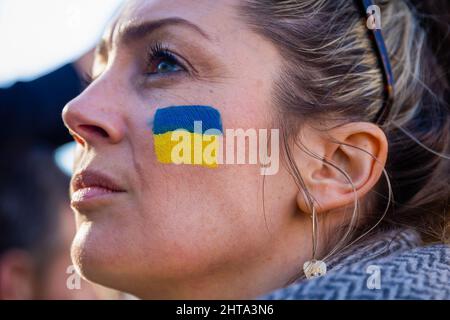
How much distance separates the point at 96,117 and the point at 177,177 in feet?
0.93

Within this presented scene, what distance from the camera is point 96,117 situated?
5.50ft

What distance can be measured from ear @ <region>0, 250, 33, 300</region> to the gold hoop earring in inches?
49.5

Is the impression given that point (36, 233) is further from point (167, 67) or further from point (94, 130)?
point (167, 67)

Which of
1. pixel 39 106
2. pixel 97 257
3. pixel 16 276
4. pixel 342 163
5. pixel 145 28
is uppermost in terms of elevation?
pixel 39 106

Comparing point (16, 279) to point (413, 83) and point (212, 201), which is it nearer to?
point (212, 201)

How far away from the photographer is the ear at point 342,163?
1.73 meters

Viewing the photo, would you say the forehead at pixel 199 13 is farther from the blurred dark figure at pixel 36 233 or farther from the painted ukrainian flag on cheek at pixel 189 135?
the blurred dark figure at pixel 36 233

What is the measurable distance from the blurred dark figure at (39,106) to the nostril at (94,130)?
4.37 ft

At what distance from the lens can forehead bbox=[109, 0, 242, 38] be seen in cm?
173

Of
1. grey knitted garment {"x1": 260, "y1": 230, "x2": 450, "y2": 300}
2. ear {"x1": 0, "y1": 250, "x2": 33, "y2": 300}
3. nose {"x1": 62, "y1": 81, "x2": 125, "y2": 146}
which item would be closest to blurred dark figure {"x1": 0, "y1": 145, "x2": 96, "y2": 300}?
ear {"x1": 0, "y1": 250, "x2": 33, "y2": 300}

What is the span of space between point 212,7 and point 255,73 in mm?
238

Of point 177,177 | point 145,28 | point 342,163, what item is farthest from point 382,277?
point 145,28

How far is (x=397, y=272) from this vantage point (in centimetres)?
150

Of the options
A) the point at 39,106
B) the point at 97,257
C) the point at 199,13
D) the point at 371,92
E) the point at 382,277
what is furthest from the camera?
the point at 39,106
